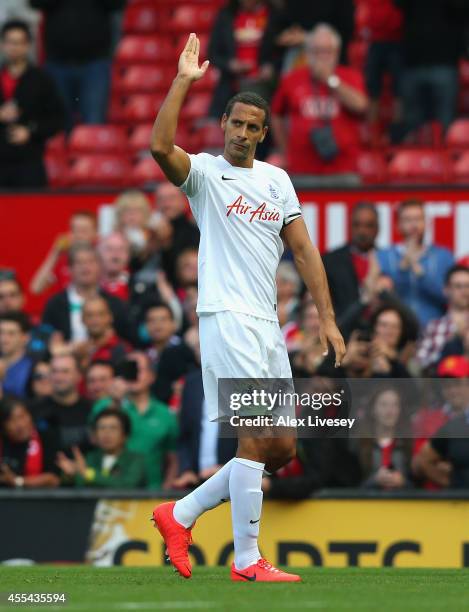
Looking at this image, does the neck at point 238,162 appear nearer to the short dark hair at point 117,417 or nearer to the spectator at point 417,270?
the short dark hair at point 117,417

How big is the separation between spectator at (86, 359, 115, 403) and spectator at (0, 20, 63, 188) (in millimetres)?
3494

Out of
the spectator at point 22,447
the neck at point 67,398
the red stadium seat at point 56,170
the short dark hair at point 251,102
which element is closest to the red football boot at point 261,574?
the short dark hair at point 251,102

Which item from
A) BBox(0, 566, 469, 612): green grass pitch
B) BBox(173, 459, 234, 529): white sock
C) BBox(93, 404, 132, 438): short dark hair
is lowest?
BBox(0, 566, 469, 612): green grass pitch

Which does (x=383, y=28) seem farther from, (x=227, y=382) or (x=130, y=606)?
(x=130, y=606)

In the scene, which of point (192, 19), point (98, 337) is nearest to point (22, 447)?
point (98, 337)

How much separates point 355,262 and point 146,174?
11.4 ft

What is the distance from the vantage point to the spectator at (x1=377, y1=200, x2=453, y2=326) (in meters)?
13.1

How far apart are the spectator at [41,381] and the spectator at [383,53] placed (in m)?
5.01

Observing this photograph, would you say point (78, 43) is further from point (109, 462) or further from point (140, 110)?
point (109, 462)

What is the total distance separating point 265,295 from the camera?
8.19 m

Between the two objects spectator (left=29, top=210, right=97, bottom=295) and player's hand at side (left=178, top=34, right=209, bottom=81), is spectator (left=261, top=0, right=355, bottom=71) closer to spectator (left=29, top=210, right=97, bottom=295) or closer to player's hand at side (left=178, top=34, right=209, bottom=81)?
spectator (left=29, top=210, right=97, bottom=295)

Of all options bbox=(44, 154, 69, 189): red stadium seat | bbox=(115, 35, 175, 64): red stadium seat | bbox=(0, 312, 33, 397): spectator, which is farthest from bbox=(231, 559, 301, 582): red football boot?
bbox=(115, 35, 175, 64): red stadium seat

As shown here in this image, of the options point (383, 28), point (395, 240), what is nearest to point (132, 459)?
point (395, 240)

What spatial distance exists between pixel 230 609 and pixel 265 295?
1879mm
